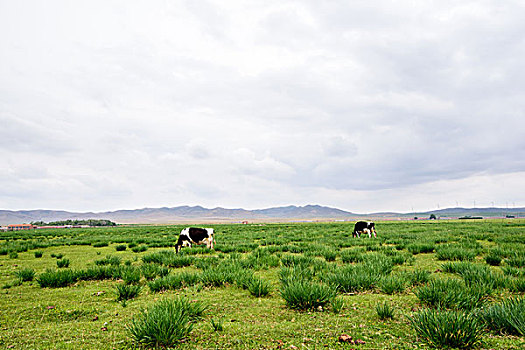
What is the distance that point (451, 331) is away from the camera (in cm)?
383

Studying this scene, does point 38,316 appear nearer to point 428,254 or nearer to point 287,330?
point 287,330

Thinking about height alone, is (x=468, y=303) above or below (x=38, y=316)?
above

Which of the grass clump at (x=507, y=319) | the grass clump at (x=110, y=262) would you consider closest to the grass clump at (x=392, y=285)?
the grass clump at (x=507, y=319)

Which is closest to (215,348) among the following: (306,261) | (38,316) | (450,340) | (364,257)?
(450,340)

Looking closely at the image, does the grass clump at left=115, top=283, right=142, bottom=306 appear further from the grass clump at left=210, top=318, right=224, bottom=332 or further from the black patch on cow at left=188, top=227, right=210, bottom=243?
the black patch on cow at left=188, top=227, right=210, bottom=243

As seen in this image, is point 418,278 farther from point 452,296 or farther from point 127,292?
point 127,292

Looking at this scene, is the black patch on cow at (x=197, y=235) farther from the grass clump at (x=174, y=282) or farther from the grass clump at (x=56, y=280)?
the grass clump at (x=174, y=282)

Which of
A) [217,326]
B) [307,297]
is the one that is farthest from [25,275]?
[307,297]

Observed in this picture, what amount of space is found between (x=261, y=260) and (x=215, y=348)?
7395mm

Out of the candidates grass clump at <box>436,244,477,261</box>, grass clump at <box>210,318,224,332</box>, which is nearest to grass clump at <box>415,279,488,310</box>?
grass clump at <box>210,318,224,332</box>

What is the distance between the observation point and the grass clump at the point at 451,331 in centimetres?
379

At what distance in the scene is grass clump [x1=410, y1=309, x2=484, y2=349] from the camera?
379 centimetres

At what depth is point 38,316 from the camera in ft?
19.5

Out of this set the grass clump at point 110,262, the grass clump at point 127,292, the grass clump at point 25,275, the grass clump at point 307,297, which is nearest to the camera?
the grass clump at point 307,297
